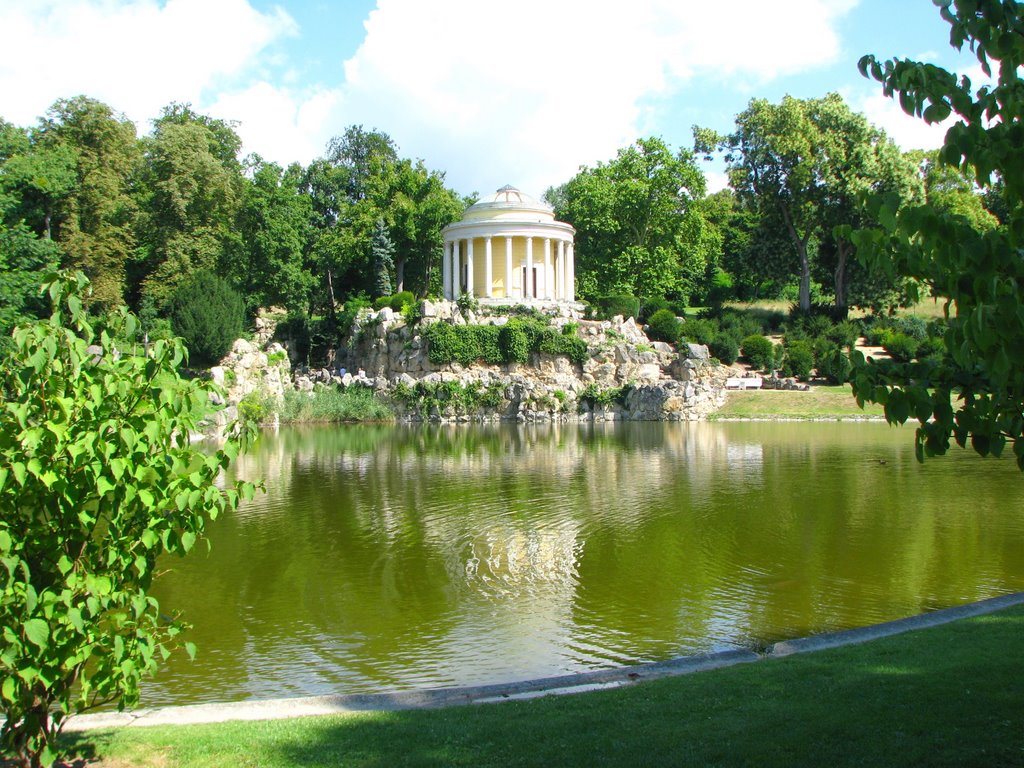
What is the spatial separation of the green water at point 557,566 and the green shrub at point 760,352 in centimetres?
2534

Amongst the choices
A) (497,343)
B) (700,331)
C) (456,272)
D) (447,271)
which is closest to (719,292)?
(700,331)

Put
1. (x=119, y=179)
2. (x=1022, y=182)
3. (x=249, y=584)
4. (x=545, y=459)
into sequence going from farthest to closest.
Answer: (x=119, y=179) → (x=545, y=459) → (x=249, y=584) → (x=1022, y=182)

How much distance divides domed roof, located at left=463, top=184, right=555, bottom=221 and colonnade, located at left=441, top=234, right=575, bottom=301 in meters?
1.32

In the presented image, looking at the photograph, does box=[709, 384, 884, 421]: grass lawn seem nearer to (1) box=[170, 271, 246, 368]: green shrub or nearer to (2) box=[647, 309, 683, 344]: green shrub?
(2) box=[647, 309, 683, 344]: green shrub

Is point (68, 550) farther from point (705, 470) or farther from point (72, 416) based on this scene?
point (705, 470)

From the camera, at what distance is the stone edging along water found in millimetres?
6594

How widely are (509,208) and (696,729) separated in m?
49.0

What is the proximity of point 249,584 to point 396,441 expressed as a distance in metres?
20.3

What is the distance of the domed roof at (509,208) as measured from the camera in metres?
53.1

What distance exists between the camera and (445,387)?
146 feet

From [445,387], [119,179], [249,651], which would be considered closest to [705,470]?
[249,651]

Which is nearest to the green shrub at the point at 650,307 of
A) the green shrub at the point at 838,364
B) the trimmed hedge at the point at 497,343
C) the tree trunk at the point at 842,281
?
the trimmed hedge at the point at 497,343

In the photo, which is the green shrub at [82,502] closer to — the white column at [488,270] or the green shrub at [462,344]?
the green shrub at [462,344]

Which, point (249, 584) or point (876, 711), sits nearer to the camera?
point (876, 711)
